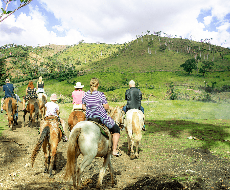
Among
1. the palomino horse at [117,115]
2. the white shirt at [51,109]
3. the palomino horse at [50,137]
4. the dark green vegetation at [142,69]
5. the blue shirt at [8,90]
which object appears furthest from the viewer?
the dark green vegetation at [142,69]

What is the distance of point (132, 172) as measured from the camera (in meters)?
6.52

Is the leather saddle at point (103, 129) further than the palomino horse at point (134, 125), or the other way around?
the palomino horse at point (134, 125)

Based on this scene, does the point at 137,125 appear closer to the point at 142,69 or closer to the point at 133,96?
the point at 133,96

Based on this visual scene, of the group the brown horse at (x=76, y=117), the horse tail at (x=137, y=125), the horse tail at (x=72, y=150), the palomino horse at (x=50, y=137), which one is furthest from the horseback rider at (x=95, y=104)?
the horse tail at (x=137, y=125)

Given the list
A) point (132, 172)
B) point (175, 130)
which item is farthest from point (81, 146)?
point (175, 130)

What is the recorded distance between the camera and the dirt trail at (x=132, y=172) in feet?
17.4

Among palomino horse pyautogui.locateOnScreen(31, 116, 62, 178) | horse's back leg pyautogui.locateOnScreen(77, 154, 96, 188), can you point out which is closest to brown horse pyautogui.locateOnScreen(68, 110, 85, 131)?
palomino horse pyautogui.locateOnScreen(31, 116, 62, 178)

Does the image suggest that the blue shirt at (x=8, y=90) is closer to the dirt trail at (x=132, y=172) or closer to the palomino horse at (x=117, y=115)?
the dirt trail at (x=132, y=172)

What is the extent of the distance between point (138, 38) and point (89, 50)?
4110 centimetres

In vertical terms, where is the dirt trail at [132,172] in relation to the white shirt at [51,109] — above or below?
below

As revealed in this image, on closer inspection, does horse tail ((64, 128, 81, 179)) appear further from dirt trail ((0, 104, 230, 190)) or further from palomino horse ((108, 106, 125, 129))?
palomino horse ((108, 106, 125, 129))

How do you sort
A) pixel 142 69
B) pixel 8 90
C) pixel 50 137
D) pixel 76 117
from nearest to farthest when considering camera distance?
pixel 50 137
pixel 76 117
pixel 8 90
pixel 142 69

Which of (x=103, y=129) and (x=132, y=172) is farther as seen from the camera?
(x=132, y=172)

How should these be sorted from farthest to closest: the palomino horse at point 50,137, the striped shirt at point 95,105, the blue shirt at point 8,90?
the blue shirt at point 8,90 → the palomino horse at point 50,137 → the striped shirt at point 95,105
